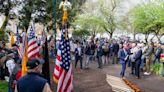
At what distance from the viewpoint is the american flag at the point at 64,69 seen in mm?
11141

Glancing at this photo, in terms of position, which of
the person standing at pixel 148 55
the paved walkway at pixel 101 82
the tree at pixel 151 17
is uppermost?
the tree at pixel 151 17

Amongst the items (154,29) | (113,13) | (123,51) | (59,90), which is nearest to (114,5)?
(113,13)

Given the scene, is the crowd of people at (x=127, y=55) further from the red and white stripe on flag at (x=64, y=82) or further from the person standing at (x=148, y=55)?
the red and white stripe on flag at (x=64, y=82)

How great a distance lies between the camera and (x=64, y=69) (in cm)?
1155

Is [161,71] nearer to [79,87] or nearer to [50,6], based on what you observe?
[79,87]

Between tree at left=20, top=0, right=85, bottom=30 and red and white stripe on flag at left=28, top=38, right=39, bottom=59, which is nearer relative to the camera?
red and white stripe on flag at left=28, top=38, right=39, bottom=59

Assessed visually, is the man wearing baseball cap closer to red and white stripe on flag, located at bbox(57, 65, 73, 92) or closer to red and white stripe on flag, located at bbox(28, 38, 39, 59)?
red and white stripe on flag, located at bbox(57, 65, 73, 92)

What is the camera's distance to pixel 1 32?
26297 millimetres

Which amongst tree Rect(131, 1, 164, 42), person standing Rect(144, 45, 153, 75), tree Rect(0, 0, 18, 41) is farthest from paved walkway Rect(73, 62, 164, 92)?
tree Rect(131, 1, 164, 42)

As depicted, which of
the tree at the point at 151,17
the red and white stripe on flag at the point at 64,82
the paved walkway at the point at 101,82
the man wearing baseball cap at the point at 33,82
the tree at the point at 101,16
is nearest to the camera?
the man wearing baseball cap at the point at 33,82

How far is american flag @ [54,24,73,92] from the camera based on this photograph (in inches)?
439

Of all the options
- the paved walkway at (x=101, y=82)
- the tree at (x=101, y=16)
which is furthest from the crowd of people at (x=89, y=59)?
the tree at (x=101, y=16)

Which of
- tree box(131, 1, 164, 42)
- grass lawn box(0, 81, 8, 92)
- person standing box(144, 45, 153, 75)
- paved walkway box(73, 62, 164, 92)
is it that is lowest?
paved walkway box(73, 62, 164, 92)

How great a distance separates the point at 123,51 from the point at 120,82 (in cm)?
164
